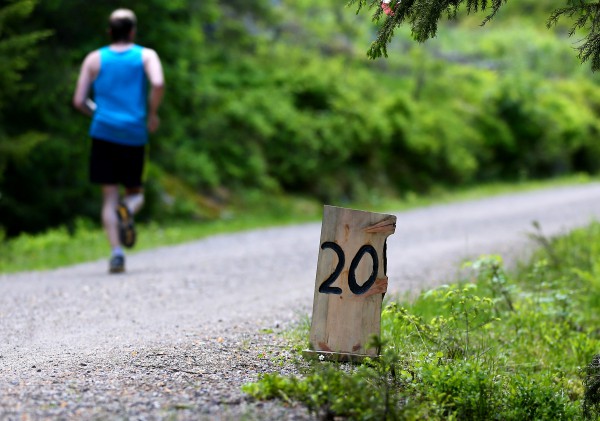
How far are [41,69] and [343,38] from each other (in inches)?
508

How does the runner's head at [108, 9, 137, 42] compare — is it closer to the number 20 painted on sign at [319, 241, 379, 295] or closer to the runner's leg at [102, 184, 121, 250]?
the runner's leg at [102, 184, 121, 250]

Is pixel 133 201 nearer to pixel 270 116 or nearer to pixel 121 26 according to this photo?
pixel 121 26

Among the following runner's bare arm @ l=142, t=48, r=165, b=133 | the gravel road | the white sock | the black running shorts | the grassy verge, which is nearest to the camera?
the gravel road

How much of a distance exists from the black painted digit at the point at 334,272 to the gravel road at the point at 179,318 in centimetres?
45

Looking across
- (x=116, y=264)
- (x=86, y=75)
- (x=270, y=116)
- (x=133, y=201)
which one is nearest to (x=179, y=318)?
(x=116, y=264)

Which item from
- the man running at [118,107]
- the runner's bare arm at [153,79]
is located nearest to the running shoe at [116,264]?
the man running at [118,107]

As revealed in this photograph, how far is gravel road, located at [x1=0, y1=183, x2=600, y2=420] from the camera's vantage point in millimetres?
3973

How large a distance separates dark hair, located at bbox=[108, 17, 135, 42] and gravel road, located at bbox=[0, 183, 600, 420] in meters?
2.24

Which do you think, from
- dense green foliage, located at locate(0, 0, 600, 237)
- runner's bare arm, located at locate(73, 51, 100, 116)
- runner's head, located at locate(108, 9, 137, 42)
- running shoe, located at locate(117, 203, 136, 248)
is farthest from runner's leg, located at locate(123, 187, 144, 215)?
dense green foliage, located at locate(0, 0, 600, 237)

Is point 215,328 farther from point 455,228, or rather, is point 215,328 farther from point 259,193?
point 259,193

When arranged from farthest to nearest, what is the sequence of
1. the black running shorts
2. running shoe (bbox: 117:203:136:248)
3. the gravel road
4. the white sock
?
1. the white sock
2. running shoe (bbox: 117:203:136:248)
3. the black running shorts
4. the gravel road

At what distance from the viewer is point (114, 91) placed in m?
8.61

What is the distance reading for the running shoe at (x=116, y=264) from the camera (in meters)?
8.74

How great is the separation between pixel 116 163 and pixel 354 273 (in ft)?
15.0
